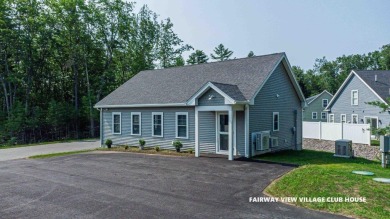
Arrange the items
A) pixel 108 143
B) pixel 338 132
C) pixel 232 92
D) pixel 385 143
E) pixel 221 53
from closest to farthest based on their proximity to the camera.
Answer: pixel 385 143
pixel 232 92
pixel 108 143
pixel 338 132
pixel 221 53

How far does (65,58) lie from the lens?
34938 millimetres

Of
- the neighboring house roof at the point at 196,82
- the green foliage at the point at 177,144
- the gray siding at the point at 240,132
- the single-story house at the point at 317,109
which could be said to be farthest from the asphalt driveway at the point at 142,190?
the single-story house at the point at 317,109

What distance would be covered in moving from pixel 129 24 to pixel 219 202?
34.3 meters

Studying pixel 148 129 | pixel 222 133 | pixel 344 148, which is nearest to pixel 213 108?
pixel 222 133

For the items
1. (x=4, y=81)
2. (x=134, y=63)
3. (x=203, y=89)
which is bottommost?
(x=203, y=89)

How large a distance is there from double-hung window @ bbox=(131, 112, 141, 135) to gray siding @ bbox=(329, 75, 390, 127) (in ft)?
68.2

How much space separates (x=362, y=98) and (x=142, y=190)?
2594cm

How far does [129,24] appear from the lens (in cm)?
3688

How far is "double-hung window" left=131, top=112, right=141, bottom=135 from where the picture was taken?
1755cm

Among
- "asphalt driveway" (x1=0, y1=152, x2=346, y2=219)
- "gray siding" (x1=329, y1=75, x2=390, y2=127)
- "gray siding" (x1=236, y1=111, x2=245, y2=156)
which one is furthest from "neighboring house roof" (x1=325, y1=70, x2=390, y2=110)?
"asphalt driveway" (x1=0, y1=152, x2=346, y2=219)

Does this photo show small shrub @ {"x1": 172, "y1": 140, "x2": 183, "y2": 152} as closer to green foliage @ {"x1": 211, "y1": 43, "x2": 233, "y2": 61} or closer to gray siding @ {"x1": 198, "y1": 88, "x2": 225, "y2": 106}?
gray siding @ {"x1": 198, "y1": 88, "x2": 225, "y2": 106}

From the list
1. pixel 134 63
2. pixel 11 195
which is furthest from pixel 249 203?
pixel 134 63

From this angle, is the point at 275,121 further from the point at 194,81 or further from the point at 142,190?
the point at 142,190

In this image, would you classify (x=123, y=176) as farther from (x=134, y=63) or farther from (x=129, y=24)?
(x=129, y=24)
